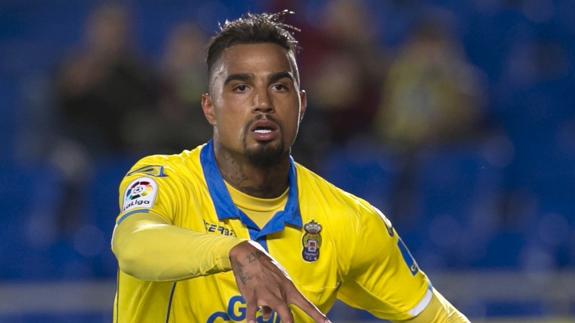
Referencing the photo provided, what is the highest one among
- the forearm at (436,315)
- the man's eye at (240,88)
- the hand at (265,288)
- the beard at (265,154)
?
the man's eye at (240,88)

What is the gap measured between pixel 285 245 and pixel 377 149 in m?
5.07

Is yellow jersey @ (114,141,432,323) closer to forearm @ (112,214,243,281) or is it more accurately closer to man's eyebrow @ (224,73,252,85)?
forearm @ (112,214,243,281)

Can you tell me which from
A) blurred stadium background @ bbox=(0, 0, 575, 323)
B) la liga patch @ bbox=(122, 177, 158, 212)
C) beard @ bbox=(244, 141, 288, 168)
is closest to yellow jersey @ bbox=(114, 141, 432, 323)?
la liga patch @ bbox=(122, 177, 158, 212)

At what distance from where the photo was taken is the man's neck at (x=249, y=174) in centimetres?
400

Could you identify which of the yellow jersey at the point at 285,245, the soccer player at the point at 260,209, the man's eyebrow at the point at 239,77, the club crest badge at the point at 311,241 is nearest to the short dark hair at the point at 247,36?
the soccer player at the point at 260,209

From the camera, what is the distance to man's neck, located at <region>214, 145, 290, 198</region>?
4.00 m

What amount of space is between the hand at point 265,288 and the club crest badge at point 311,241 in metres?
→ 0.89

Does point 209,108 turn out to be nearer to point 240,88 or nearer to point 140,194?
point 240,88

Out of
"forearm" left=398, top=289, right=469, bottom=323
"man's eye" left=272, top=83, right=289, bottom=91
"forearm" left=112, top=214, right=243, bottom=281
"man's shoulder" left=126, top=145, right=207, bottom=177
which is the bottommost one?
"forearm" left=112, top=214, right=243, bottom=281

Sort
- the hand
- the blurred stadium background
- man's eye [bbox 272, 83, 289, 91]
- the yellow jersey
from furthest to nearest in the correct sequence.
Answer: the blurred stadium background
man's eye [bbox 272, 83, 289, 91]
the yellow jersey
the hand

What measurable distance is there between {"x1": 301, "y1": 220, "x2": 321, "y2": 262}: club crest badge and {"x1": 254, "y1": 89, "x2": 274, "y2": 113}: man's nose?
0.41 meters

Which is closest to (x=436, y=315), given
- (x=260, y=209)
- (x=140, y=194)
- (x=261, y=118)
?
(x=260, y=209)

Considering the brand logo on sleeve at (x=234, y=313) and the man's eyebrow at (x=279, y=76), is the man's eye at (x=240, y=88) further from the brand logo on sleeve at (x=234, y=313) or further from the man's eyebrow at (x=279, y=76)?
the brand logo on sleeve at (x=234, y=313)

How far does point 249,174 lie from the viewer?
13.2 feet
